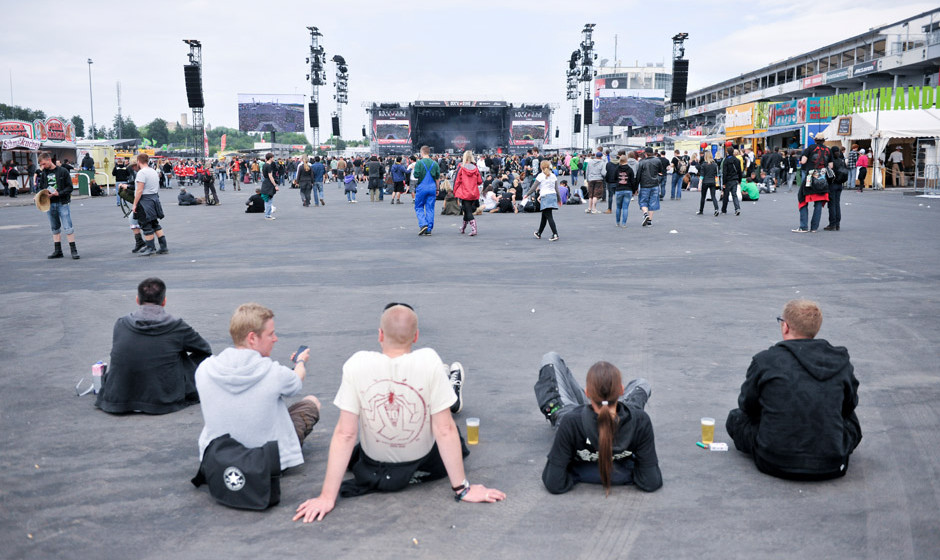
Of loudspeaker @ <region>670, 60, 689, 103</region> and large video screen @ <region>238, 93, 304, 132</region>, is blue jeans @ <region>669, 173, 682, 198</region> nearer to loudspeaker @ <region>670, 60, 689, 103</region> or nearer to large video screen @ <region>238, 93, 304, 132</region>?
loudspeaker @ <region>670, 60, 689, 103</region>

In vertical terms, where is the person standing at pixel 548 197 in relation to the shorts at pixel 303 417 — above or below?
above

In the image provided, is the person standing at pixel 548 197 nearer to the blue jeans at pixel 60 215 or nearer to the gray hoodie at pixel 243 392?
the blue jeans at pixel 60 215

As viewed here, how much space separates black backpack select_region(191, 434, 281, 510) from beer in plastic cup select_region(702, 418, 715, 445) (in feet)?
7.95

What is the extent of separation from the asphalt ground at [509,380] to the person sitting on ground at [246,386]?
0.36 metres

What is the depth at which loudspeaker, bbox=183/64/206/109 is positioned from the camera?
46000 millimetres

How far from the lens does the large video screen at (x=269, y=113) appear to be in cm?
6661

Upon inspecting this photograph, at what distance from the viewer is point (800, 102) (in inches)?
1603

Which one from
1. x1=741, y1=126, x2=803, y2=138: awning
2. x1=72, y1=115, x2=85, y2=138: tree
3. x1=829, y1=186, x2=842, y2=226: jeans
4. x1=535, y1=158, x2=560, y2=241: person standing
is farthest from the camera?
x1=72, y1=115, x2=85, y2=138: tree

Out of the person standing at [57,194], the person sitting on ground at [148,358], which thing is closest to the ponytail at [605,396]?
the person sitting on ground at [148,358]

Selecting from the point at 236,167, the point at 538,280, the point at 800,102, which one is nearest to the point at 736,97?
the point at 800,102

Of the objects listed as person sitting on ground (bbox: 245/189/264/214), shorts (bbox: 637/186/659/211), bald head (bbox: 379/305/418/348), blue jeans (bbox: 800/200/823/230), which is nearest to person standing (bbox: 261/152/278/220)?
person sitting on ground (bbox: 245/189/264/214)

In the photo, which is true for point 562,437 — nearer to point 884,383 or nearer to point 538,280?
point 884,383

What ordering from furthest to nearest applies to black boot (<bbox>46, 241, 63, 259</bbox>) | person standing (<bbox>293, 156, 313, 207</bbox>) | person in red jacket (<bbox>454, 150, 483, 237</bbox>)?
person standing (<bbox>293, 156, 313, 207</bbox>)
person in red jacket (<bbox>454, 150, 483, 237</bbox>)
black boot (<bbox>46, 241, 63, 259</bbox>)

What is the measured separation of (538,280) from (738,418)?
601 centimetres
